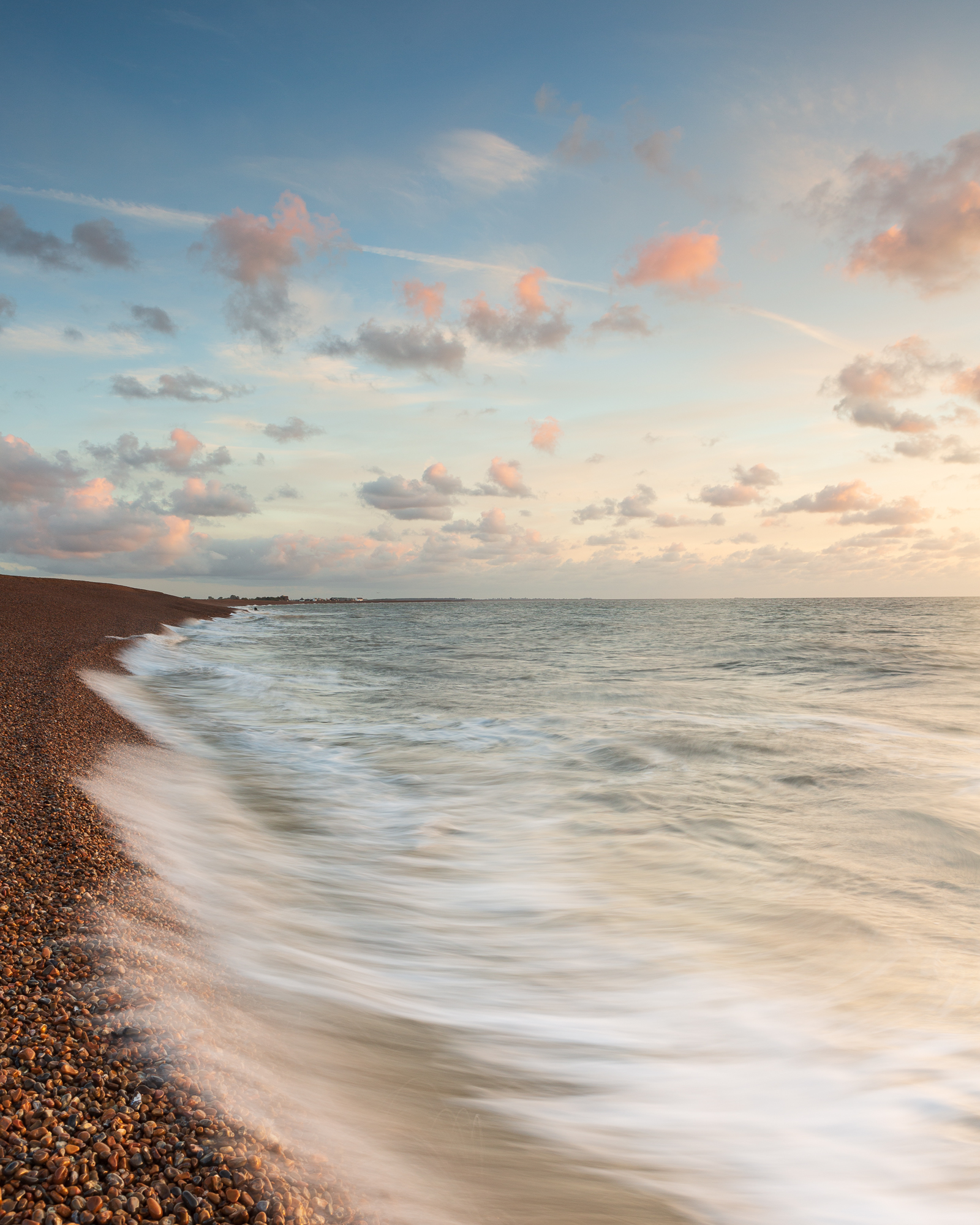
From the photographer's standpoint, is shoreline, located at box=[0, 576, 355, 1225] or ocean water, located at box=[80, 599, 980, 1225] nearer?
shoreline, located at box=[0, 576, 355, 1225]

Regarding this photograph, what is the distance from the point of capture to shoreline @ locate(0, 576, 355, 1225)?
155 cm

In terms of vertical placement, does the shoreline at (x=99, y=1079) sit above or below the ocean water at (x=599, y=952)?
above

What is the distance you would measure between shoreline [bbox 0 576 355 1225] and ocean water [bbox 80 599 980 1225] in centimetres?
35

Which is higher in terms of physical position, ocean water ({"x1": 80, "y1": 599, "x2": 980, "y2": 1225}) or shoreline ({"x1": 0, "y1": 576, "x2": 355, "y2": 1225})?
shoreline ({"x1": 0, "y1": 576, "x2": 355, "y2": 1225})

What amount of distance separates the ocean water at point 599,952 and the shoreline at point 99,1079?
1.14ft

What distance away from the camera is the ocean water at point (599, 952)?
2359 mm

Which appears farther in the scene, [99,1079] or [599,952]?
[599,952]

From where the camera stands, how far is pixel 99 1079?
6.28 feet

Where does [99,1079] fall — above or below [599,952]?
above

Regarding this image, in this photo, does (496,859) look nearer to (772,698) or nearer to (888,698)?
(772,698)

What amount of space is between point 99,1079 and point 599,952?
2885 millimetres

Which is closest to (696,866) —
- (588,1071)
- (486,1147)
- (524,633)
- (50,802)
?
(588,1071)

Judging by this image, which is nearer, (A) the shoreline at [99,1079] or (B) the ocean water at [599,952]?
(A) the shoreline at [99,1079]

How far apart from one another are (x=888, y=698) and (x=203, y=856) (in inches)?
536
